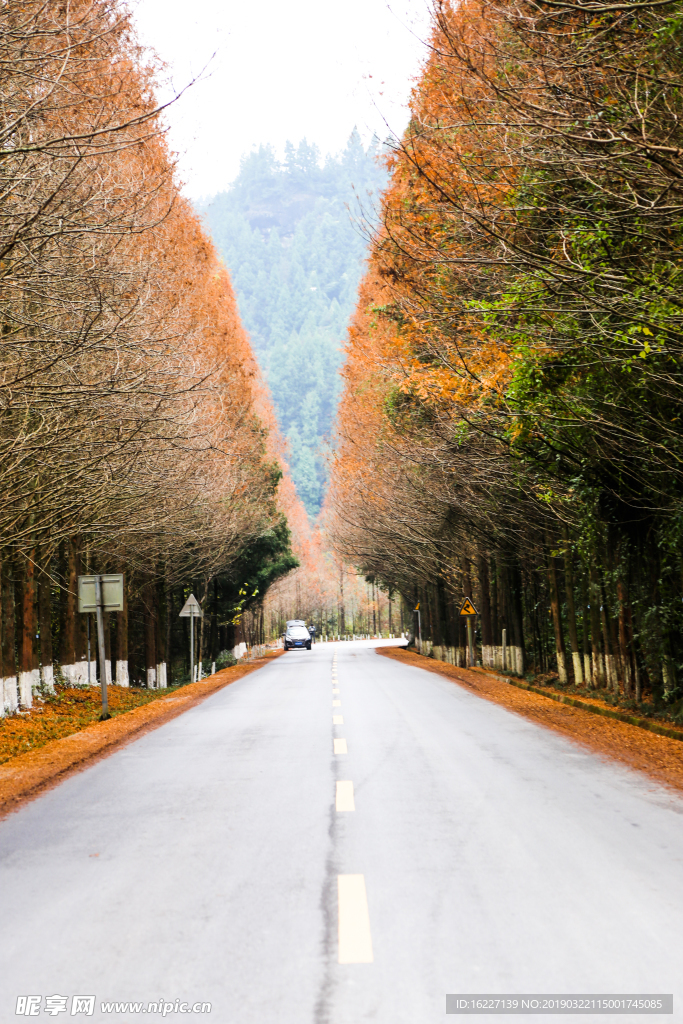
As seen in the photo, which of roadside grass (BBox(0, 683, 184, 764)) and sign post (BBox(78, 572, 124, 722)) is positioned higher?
sign post (BBox(78, 572, 124, 722))

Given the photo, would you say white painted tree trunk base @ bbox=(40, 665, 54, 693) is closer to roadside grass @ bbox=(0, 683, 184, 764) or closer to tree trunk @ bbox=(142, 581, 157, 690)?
roadside grass @ bbox=(0, 683, 184, 764)

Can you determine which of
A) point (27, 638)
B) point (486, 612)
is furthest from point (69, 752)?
A: point (486, 612)

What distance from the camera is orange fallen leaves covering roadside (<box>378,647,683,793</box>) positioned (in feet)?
35.8

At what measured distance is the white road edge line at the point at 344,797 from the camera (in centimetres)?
838

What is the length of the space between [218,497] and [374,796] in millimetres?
20504

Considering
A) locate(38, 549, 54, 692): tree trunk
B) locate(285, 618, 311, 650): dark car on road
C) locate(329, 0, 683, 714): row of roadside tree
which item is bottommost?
locate(285, 618, 311, 650): dark car on road

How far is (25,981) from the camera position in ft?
14.3

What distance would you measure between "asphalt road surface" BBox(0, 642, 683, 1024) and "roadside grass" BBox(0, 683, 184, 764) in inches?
208

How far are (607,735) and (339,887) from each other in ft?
30.0

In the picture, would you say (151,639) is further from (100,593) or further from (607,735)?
(607,735)

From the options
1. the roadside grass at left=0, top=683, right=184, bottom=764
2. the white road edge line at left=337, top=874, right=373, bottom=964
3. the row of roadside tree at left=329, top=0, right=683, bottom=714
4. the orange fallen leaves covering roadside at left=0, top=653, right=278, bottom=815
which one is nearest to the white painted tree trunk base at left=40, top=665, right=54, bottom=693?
the roadside grass at left=0, top=683, right=184, bottom=764

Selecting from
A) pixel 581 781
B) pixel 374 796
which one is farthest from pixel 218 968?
pixel 581 781

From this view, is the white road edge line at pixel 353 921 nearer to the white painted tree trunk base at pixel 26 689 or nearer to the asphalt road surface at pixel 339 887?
the asphalt road surface at pixel 339 887

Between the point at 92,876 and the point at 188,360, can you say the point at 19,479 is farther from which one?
the point at 92,876
